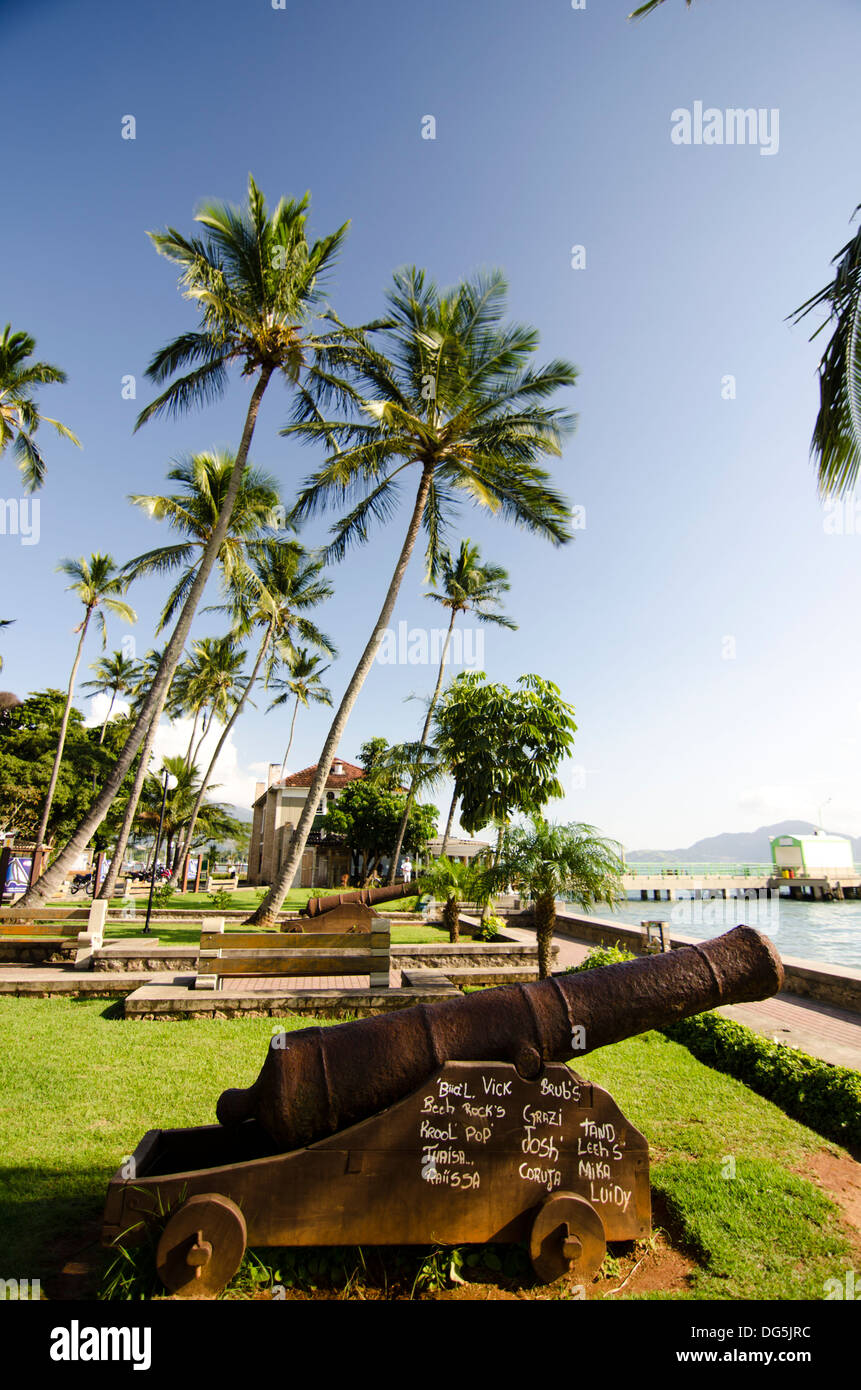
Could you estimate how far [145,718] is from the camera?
13422 mm

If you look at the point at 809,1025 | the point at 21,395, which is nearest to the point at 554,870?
the point at 809,1025

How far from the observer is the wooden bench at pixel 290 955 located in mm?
8250

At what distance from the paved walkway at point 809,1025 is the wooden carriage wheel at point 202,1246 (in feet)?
16.5

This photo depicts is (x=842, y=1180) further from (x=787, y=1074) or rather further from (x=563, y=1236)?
(x=563, y=1236)

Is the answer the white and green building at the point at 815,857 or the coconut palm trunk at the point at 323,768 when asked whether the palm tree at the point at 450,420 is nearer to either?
the coconut palm trunk at the point at 323,768

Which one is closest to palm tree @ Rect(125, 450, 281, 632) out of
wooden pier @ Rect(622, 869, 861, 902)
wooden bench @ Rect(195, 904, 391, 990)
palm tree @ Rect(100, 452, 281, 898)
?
palm tree @ Rect(100, 452, 281, 898)

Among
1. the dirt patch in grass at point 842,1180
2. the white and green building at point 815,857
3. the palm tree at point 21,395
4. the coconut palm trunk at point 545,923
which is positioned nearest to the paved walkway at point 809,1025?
the dirt patch in grass at point 842,1180

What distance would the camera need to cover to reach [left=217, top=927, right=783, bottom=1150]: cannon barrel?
2.96 metres

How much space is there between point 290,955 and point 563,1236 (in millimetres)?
6212

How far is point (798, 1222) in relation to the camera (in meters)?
3.62

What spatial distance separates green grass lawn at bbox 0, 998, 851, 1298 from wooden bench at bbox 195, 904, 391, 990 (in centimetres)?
81
